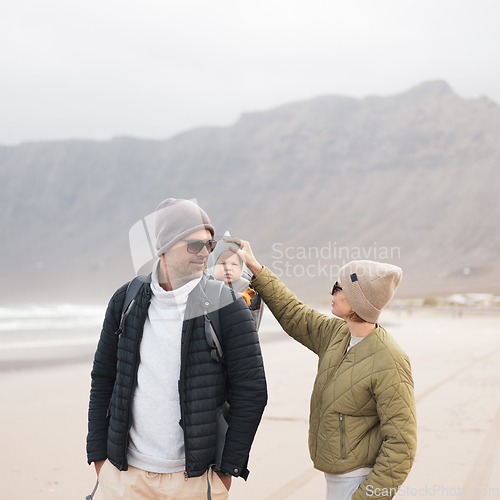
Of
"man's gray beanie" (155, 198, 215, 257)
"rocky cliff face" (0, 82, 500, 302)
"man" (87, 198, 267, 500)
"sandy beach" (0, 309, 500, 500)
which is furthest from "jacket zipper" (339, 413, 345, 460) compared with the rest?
"rocky cliff face" (0, 82, 500, 302)

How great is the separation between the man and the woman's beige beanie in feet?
1.57

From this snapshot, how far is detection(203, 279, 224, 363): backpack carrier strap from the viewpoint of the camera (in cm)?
190

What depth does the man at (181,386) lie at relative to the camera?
1.90 metres

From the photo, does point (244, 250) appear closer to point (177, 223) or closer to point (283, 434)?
point (177, 223)

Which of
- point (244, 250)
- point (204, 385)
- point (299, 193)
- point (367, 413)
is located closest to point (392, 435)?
point (367, 413)

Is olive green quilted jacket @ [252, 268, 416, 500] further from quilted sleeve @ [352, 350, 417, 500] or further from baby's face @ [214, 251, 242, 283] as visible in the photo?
baby's face @ [214, 251, 242, 283]

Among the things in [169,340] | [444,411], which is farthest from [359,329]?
[444,411]

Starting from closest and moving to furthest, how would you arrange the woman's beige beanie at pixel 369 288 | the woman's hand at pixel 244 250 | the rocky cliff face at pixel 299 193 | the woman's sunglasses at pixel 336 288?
the woman's beige beanie at pixel 369 288
the woman's sunglasses at pixel 336 288
the woman's hand at pixel 244 250
the rocky cliff face at pixel 299 193

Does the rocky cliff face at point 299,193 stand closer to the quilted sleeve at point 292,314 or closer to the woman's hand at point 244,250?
the quilted sleeve at point 292,314

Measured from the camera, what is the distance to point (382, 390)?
6.47 feet

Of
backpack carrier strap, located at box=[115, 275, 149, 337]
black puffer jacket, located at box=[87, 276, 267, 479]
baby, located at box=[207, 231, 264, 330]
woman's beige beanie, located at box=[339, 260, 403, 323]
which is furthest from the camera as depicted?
baby, located at box=[207, 231, 264, 330]

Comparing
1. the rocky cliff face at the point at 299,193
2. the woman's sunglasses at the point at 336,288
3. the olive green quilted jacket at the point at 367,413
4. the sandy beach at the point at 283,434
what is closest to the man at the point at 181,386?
the olive green quilted jacket at the point at 367,413

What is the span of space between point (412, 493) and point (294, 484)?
0.98m

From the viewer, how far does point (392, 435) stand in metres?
1.93
